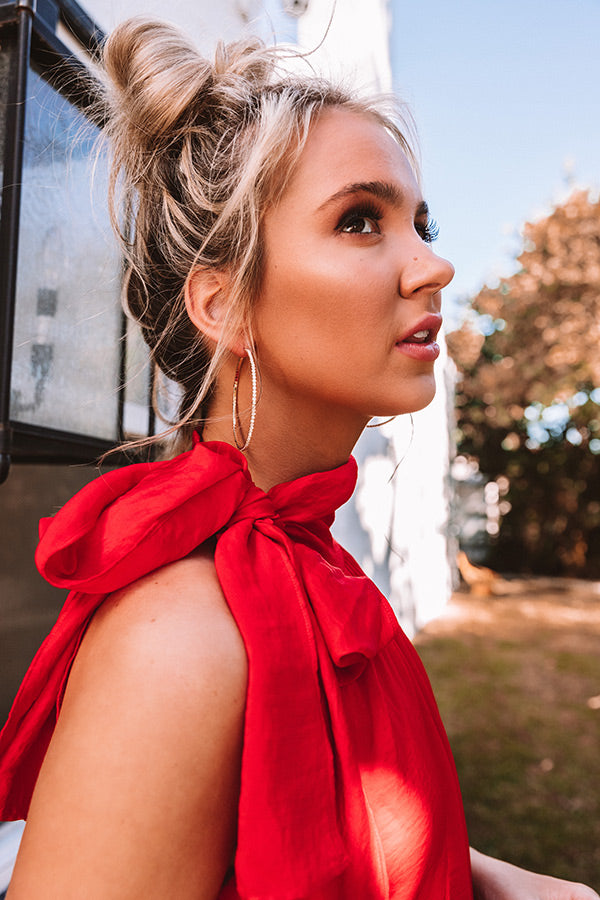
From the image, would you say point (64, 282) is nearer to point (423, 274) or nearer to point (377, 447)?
point (423, 274)

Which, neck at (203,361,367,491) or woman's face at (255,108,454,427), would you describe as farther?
neck at (203,361,367,491)

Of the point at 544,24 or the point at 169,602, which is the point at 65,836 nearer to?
the point at 169,602

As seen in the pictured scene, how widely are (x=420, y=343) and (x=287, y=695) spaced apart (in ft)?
1.73

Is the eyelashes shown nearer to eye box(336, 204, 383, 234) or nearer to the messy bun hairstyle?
eye box(336, 204, 383, 234)

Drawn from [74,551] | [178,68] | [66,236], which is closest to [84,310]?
[66,236]

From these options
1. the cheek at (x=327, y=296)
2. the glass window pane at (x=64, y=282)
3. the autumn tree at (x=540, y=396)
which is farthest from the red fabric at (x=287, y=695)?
the autumn tree at (x=540, y=396)

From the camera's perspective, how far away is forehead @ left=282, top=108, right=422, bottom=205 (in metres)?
0.95

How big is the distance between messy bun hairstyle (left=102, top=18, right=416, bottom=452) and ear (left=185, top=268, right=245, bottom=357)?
2cm

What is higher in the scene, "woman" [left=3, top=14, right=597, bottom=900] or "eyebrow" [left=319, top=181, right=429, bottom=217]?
"eyebrow" [left=319, top=181, right=429, bottom=217]

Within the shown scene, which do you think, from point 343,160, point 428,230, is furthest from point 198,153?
point 428,230

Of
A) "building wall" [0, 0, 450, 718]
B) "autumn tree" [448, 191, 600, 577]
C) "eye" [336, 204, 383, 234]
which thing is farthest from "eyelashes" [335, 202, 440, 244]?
"autumn tree" [448, 191, 600, 577]

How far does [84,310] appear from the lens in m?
1.33

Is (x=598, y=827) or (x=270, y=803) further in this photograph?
(x=598, y=827)

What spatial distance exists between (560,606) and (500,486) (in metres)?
3.54
